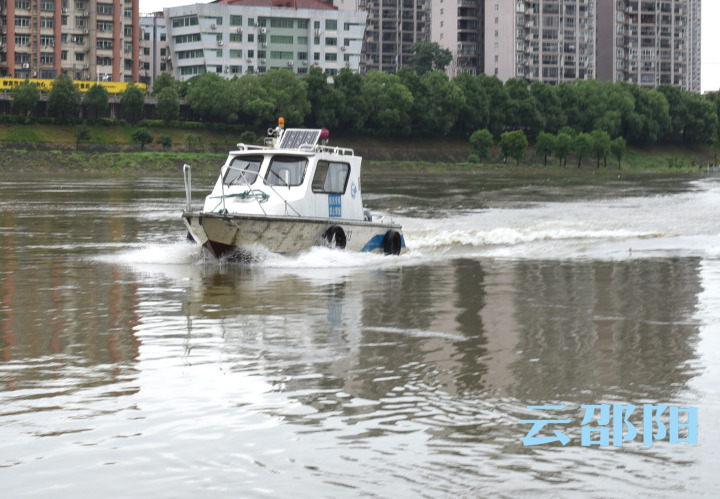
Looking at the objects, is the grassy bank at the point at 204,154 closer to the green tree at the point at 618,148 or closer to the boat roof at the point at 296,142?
the green tree at the point at 618,148

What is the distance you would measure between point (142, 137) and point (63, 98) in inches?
→ 486

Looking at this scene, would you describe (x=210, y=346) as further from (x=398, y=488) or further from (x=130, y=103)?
(x=130, y=103)

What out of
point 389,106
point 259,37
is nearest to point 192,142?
point 389,106

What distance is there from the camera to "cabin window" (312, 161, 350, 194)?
25547 millimetres

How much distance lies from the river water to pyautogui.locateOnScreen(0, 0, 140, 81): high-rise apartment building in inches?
5340

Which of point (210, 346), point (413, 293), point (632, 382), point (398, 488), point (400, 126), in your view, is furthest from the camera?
point (400, 126)

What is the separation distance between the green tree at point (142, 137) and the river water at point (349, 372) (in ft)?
310

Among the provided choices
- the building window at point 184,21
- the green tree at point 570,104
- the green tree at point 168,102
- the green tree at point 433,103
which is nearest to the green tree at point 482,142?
the green tree at point 433,103

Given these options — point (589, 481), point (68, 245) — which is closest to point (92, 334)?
point (589, 481)

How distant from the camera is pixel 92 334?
47.8 feet

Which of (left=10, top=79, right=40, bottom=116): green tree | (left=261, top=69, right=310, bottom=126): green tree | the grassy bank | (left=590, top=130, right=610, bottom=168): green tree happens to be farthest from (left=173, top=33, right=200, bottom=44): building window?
(left=590, top=130, right=610, bottom=168): green tree

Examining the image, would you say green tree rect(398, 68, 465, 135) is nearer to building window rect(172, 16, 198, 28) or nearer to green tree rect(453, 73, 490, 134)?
green tree rect(453, 73, 490, 134)

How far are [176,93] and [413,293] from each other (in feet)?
382

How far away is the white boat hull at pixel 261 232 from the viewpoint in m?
23.6
